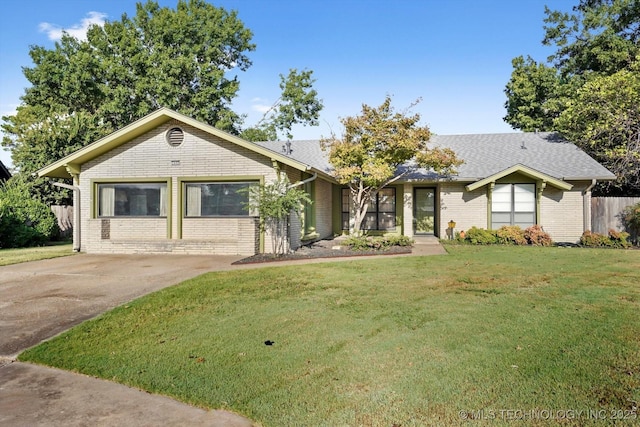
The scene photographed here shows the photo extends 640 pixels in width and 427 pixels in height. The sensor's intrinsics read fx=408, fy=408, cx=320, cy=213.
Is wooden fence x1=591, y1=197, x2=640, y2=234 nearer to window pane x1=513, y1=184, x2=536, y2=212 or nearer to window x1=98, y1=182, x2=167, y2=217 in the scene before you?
window pane x1=513, y1=184, x2=536, y2=212

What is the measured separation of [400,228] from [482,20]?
906cm

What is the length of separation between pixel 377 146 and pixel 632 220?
9.85 meters

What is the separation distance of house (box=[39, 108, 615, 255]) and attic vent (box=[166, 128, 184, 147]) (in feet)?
0.11

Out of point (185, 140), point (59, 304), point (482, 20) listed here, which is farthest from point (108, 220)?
point (482, 20)

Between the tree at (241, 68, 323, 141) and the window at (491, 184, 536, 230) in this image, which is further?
the tree at (241, 68, 323, 141)

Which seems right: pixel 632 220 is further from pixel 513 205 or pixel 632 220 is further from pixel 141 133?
pixel 141 133

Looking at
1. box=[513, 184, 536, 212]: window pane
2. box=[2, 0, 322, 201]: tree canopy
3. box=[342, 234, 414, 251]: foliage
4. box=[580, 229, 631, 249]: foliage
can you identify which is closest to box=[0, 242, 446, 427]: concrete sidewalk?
box=[342, 234, 414, 251]: foliage

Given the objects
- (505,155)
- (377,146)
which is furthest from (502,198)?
(377,146)

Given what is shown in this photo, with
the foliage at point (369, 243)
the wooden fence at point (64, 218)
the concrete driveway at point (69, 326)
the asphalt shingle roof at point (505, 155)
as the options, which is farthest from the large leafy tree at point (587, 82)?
the wooden fence at point (64, 218)

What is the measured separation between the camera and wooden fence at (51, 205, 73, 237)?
19.2 meters

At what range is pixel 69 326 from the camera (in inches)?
205

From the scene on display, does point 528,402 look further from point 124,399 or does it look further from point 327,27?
point 327,27

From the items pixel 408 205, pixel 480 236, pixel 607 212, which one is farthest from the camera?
pixel 408 205

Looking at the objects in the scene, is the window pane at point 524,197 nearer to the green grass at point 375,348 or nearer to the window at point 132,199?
the green grass at point 375,348
